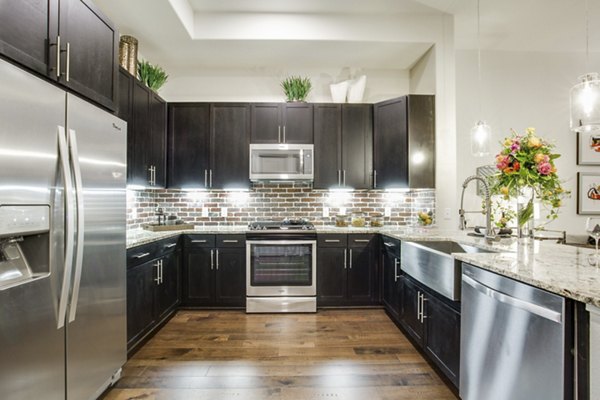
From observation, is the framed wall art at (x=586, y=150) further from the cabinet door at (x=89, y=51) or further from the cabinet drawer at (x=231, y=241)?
the cabinet door at (x=89, y=51)

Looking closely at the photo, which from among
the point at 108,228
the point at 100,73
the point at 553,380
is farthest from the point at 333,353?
the point at 100,73

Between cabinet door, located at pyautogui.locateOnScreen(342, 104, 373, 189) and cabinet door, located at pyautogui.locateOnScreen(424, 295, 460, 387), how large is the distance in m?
1.90

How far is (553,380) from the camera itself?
1.09 metres

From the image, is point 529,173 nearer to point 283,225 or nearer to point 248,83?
point 283,225

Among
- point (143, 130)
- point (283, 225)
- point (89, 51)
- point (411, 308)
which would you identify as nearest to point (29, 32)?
point (89, 51)

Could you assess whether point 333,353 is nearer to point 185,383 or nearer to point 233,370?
point 233,370

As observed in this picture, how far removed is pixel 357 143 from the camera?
387 centimetres

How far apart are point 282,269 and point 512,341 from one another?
243 cm

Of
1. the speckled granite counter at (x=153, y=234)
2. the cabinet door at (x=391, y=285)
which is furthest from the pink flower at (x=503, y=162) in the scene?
the speckled granite counter at (x=153, y=234)

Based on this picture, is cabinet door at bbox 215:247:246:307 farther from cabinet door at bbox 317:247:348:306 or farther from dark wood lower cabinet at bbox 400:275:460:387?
dark wood lower cabinet at bbox 400:275:460:387

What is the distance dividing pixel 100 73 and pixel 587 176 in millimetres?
5641

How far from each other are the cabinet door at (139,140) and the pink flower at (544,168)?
3.20 meters

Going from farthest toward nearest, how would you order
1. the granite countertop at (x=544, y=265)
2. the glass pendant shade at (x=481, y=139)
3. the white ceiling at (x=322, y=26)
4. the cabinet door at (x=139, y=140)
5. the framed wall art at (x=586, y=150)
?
1. the framed wall art at (x=586, y=150)
2. the white ceiling at (x=322, y=26)
3. the cabinet door at (x=139, y=140)
4. the glass pendant shade at (x=481, y=139)
5. the granite countertop at (x=544, y=265)

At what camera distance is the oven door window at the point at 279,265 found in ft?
11.3
